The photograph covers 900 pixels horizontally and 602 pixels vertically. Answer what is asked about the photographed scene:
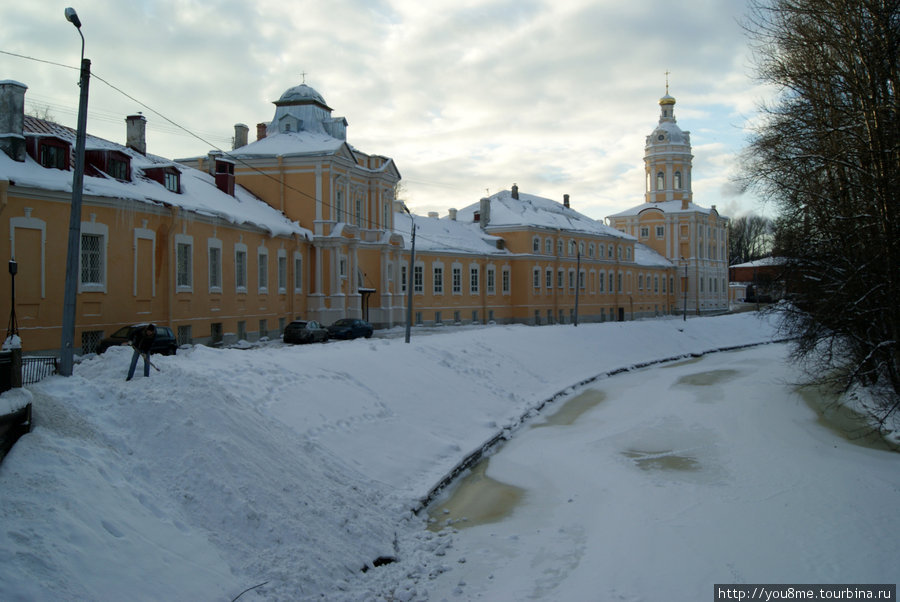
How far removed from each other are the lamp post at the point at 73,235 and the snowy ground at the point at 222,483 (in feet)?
2.38

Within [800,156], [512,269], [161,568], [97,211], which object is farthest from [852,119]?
[512,269]

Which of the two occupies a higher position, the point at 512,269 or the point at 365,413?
the point at 512,269

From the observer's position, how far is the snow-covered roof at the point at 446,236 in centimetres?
5277

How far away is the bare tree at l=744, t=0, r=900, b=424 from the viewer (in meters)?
15.5

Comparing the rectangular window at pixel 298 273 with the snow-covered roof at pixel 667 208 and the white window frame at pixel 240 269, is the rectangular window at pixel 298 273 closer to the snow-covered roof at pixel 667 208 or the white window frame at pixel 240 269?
the white window frame at pixel 240 269

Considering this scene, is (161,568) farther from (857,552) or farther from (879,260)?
(879,260)

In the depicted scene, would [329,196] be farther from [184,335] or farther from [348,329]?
[184,335]

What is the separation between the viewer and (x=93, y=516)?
7770mm

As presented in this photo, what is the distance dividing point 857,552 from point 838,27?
1283 centimetres

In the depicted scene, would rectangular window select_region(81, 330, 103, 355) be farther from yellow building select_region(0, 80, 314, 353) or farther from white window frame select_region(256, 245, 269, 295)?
white window frame select_region(256, 245, 269, 295)

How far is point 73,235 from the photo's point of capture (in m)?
12.0

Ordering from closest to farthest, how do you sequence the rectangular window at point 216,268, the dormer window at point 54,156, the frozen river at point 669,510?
the frozen river at point 669,510
the dormer window at point 54,156
the rectangular window at point 216,268

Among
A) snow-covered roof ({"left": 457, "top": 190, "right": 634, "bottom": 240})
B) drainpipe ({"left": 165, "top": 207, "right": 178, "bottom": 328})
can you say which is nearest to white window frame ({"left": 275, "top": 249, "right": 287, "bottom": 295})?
drainpipe ({"left": 165, "top": 207, "right": 178, "bottom": 328})

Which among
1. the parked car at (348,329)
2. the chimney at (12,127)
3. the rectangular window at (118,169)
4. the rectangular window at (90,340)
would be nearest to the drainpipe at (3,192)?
the chimney at (12,127)
